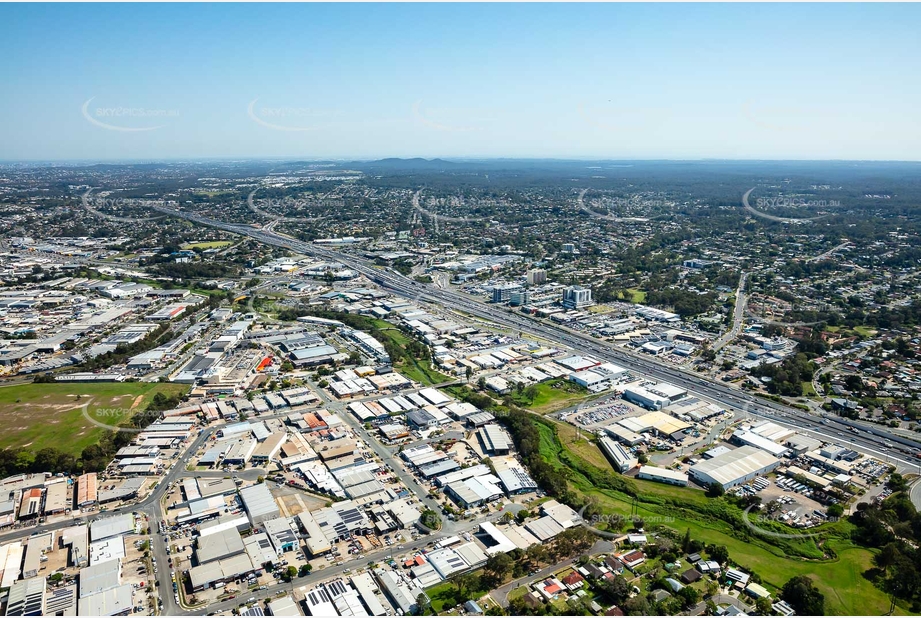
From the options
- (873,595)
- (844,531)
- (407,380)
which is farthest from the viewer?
(407,380)

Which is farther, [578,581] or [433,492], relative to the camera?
[433,492]

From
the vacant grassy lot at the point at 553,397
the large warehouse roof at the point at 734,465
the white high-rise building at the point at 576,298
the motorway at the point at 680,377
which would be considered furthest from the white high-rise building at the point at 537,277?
the large warehouse roof at the point at 734,465

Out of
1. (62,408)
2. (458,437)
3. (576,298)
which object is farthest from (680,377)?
(62,408)

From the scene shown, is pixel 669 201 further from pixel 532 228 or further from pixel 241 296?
pixel 241 296

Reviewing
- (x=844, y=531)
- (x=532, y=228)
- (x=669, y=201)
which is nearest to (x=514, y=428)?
(x=844, y=531)

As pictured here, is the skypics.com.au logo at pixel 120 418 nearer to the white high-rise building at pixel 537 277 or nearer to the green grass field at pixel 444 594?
the green grass field at pixel 444 594

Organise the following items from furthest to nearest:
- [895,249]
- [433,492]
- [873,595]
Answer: [895,249] < [433,492] < [873,595]
